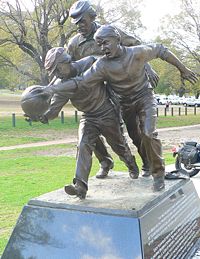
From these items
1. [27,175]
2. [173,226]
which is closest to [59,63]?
[173,226]

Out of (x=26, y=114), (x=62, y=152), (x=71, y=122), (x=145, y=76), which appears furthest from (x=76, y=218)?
(x=71, y=122)

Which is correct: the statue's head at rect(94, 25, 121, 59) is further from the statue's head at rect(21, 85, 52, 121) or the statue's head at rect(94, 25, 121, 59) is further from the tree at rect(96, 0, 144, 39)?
the tree at rect(96, 0, 144, 39)

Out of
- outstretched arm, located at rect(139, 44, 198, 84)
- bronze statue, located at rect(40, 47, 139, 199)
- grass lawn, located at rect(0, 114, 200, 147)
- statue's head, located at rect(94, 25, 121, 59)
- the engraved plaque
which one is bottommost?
grass lawn, located at rect(0, 114, 200, 147)

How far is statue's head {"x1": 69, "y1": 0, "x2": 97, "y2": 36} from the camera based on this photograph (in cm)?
475

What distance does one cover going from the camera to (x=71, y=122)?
21766mm

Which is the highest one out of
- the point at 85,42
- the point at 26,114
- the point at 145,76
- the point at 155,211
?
the point at 85,42

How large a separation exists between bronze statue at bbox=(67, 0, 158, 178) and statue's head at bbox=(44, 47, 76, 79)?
640mm

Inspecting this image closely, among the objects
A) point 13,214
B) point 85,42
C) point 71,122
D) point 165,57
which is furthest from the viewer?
point 71,122

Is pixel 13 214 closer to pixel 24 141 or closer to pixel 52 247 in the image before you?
pixel 52 247

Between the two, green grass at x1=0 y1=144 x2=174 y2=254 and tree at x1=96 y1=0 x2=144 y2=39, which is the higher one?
tree at x1=96 y1=0 x2=144 y2=39

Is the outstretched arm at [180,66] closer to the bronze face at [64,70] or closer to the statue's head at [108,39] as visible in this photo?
the statue's head at [108,39]

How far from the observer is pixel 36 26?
869 inches

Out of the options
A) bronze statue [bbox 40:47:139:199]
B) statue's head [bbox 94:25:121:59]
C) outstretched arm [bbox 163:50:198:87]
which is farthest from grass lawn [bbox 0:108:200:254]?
outstretched arm [bbox 163:50:198:87]

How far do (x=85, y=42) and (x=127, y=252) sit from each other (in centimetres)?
247
